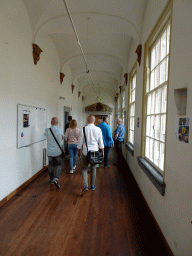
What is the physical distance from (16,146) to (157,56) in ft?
11.0

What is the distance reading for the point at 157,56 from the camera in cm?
295

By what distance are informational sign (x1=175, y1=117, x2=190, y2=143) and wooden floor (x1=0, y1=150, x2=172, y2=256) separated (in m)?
1.41

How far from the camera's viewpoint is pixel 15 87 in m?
3.46

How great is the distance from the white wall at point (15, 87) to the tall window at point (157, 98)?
2764 mm

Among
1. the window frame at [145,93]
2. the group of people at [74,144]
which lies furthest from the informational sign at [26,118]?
the window frame at [145,93]

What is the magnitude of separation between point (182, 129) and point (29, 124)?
11.5 ft

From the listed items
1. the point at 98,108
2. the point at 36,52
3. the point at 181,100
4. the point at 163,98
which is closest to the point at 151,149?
the point at 163,98

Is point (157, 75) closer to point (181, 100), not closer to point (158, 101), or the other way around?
point (158, 101)

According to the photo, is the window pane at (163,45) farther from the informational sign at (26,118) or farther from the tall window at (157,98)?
the informational sign at (26,118)

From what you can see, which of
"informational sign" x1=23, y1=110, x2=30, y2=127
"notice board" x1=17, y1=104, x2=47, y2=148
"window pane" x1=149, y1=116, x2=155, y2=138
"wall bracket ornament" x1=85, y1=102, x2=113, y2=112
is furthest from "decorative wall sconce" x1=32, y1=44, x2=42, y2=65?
"wall bracket ornament" x1=85, y1=102, x2=113, y2=112

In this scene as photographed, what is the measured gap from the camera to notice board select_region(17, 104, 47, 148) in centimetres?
366

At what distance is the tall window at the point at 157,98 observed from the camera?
8.23 ft

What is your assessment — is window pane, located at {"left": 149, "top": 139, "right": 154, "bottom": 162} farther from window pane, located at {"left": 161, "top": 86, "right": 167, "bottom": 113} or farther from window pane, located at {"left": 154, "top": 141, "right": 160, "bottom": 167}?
window pane, located at {"left": 161, "top": 86, "right": 167, "bottom": 113}

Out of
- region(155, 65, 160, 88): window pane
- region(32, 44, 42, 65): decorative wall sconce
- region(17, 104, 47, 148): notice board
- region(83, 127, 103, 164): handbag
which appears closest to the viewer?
region(155, 65, 160, 88): window pane
